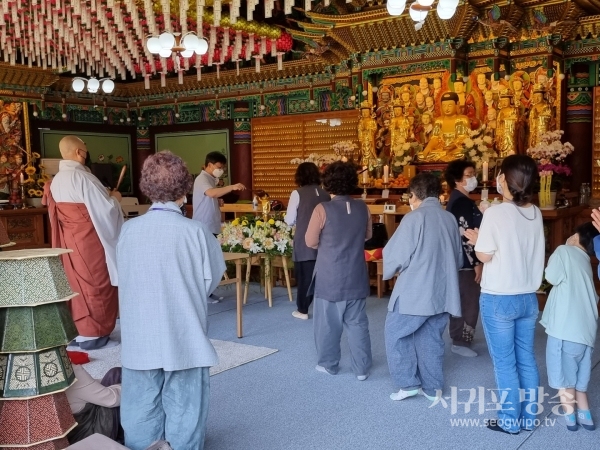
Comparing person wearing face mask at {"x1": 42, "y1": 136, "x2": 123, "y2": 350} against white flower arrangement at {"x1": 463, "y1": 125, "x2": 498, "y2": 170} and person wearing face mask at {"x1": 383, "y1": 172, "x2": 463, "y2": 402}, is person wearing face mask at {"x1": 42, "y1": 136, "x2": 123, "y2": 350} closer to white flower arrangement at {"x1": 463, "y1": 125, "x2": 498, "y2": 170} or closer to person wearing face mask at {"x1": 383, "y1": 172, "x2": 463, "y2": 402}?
person wearing face mask at {"x1": 383, "y1": 172, "x2": 463, "y2": 402}

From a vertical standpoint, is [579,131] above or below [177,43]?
below

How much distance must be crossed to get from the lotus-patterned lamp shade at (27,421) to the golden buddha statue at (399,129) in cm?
621

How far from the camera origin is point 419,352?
10.6 ft

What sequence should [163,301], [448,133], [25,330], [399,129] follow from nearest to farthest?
[25,330]
[163,301]
[448,133]
[399,129]

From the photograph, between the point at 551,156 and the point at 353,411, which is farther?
the point at 551,156

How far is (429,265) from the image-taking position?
10.0ft

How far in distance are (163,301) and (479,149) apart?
5.70 metres

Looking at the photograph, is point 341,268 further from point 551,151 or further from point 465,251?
point 551,151

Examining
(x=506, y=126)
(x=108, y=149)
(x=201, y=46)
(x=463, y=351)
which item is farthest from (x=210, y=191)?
(x=108, y=149)

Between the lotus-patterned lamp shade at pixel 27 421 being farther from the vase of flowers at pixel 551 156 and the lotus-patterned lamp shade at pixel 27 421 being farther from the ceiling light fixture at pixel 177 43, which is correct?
the vase of flowers at pixel 551 156

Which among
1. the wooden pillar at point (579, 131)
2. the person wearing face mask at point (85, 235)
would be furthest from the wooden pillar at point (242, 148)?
the person wearing face mask at point (85, 235)

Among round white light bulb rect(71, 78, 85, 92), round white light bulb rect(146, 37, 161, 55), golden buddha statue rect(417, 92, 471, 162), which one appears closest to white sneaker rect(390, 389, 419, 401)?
round white light bulb rect(146, 37, 161, 55)

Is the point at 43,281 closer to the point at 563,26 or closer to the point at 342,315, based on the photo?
the point at 342,315

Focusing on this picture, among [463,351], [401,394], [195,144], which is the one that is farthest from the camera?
[195,144]
